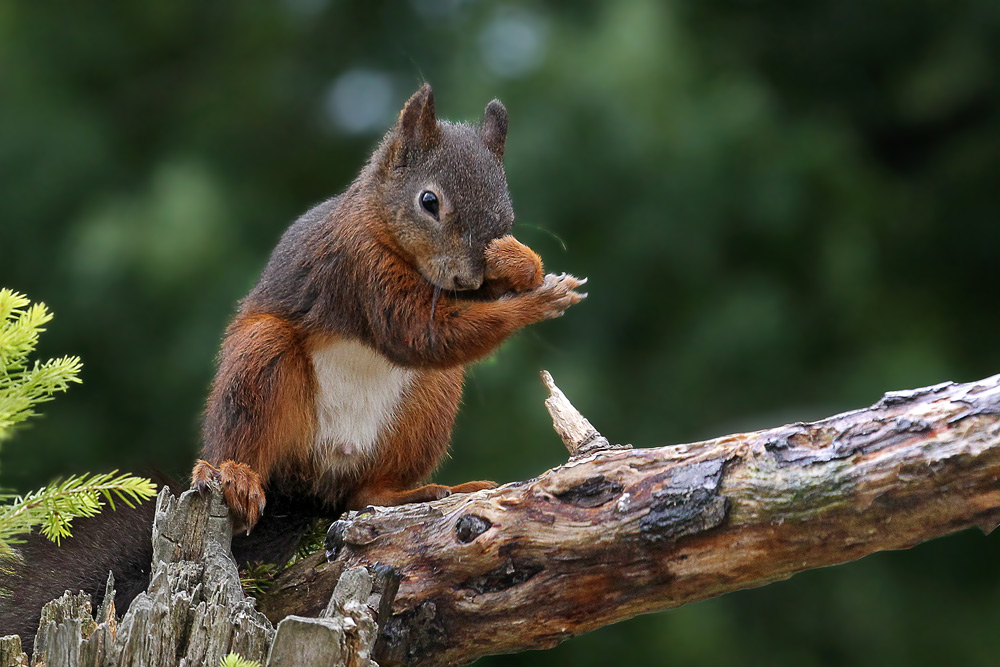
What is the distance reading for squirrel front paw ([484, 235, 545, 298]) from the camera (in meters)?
2.05

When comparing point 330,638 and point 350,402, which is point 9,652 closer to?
point 330,638

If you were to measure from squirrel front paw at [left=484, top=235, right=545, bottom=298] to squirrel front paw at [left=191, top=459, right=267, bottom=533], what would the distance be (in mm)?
636

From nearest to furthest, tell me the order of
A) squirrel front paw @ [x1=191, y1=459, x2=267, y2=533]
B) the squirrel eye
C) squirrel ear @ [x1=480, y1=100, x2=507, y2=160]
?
squirrel front paw @ [x1=191, y1=459, x2=267, y2=533], the squirrel eye, squirrel ear @ [x1=480, y1=100, x2=507, y2=160]

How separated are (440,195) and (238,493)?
741mm

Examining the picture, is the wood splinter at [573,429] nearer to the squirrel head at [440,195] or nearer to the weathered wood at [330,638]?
the squirrel head at [440,195]

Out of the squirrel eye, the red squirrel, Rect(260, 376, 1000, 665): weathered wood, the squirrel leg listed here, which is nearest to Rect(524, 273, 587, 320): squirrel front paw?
the red squirrel

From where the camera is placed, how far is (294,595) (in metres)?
1.88

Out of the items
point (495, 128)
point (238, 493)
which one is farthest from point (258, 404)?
point (495, 128)

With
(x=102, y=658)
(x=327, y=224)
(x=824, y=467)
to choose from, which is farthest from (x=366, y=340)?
(x=824, y=467)

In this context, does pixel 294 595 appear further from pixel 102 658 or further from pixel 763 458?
pixel 763 458

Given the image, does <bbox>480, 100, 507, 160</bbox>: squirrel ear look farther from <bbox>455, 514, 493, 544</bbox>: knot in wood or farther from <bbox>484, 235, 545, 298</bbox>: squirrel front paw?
<bbox>455, 514, 493, 544</bbox>: knot in wood

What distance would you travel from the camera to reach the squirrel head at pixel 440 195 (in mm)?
2094

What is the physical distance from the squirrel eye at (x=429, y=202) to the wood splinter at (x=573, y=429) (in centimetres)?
42

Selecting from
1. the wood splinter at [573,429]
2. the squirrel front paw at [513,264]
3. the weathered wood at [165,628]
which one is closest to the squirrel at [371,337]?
the squirrel front paw at [513,264]
